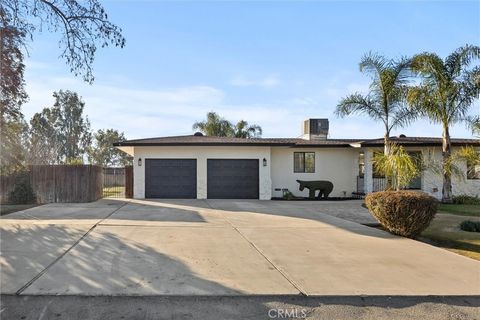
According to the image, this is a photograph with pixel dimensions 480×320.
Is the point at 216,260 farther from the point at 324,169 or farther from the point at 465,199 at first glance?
the point at 465,199

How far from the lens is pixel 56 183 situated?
1894cm

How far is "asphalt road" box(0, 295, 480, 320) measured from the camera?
4789 millimetres

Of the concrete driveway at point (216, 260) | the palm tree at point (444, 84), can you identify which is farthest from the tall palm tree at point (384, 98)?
the concrete driveway at point (216, 260)

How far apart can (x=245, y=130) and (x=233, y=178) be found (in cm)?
1562

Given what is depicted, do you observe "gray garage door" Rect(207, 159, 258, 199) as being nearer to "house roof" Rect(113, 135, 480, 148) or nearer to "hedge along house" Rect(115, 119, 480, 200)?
"hedge along house" Rect(115, 119, 480, 200)

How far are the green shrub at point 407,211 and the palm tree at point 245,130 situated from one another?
26.0 metres

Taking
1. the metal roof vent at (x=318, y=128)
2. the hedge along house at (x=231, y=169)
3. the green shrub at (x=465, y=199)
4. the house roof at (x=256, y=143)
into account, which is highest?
the metal roof vent at (x=318, y=128)

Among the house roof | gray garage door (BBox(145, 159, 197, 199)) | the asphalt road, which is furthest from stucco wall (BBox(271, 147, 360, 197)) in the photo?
the asphalt road

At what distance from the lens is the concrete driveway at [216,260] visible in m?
5.80

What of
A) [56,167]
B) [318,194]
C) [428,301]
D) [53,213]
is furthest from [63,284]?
[318,194]

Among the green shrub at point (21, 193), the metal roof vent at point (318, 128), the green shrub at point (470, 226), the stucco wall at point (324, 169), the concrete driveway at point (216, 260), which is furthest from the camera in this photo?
the metal roof vent at point (318, 128)

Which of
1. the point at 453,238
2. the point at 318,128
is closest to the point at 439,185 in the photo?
the point at 318,128

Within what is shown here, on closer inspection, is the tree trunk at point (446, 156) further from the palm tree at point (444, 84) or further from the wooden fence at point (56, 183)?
the wooden fence at point (56, 183)

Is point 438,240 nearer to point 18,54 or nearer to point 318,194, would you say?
point 318,194
